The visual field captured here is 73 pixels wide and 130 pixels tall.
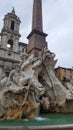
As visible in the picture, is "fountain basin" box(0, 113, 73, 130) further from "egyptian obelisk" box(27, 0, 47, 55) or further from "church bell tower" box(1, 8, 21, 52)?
"church bell tower" box(1, 8, 21, 52)

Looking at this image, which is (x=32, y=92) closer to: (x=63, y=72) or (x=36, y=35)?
(x=36, y=35)

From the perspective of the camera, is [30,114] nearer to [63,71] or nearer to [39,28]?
[39,28]

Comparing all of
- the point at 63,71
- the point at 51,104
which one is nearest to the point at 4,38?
the point at 63,71

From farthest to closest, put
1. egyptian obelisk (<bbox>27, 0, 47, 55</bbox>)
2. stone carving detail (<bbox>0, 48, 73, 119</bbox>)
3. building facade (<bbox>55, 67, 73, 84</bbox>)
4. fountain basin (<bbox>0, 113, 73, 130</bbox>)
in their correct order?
1. building facade (<bbox>55, 67, 73, 84</bbox>)
2. egyptian obelisk (<bbox>27, 0, 47, 55</bbox>)
3. stone carving detail (<bbox>0, 48, 73, 119</bbox>)
4. fountain basin (<bbox>0, 113, 73, 130</bbox>)

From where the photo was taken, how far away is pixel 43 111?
9.48 metres

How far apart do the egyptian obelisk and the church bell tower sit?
14618mm

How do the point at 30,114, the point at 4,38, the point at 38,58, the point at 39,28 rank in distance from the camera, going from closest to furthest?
the point at 30,114 < the point at 38,58 < the point at 39,28 < the point at 4,38

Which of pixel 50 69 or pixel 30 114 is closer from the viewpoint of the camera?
pixel 30 114

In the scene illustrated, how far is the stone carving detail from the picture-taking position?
25.9 ft

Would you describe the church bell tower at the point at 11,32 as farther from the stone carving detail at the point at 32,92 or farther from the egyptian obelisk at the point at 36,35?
the stone carving detail at the point at 32,92

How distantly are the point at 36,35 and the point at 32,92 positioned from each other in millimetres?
→ 5079

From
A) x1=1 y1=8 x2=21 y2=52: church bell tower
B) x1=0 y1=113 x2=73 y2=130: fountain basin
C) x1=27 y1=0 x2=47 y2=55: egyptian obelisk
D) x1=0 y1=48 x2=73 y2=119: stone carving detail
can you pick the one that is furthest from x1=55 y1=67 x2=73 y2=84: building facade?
x1=1 y1=8 x2=21 y2=52: church bell tower

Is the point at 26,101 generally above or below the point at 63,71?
below

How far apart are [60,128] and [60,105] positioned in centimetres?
651
